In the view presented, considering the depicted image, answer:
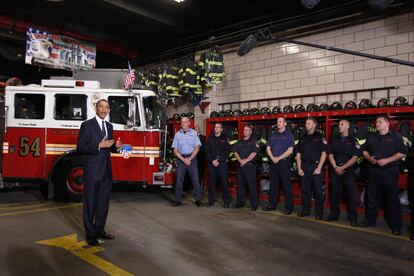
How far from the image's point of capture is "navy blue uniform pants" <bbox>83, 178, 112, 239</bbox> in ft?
15.3

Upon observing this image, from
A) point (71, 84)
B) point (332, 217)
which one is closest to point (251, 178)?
point (332, 217)

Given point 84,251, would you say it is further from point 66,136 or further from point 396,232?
point 396,232

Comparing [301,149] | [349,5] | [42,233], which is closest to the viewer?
[42,233]

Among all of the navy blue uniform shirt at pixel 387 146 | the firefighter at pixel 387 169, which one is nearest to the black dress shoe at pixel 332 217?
the firefighter at pixel 387 169

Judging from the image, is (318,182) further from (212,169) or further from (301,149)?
(212,169)

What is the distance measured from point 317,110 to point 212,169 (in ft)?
8.65

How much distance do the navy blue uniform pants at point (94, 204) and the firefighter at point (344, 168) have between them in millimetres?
3975

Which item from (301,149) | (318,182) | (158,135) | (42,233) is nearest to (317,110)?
(301,149)

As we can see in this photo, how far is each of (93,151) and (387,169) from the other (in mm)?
4489

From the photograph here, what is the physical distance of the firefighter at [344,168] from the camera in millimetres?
6094

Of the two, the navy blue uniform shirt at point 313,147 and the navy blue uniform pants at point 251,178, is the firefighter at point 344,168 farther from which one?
the navy blue uniform pants at point 251,178

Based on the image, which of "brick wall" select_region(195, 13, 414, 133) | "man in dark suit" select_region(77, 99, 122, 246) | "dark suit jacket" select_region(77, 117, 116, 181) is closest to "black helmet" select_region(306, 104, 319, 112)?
"brick wall" select_region(195, 13, 414, 133)

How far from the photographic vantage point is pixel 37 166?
784 cm

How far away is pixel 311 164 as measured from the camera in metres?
6.59
